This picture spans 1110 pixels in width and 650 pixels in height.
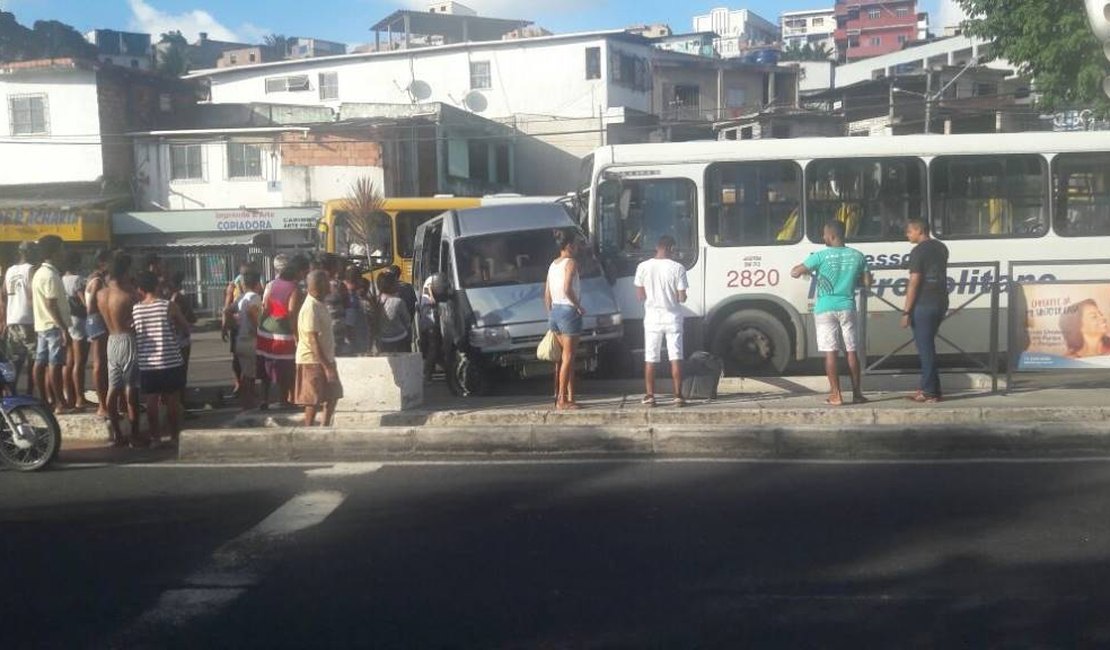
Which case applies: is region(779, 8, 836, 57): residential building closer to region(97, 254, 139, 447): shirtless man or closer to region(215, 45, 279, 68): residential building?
region(215, 45, 279, 68): residential building

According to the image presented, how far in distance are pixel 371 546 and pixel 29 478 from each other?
13.7 ft

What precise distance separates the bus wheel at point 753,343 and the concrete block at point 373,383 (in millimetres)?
4618

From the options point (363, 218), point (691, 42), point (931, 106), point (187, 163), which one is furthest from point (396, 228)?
point (691, 42)

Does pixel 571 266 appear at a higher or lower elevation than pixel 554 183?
lower

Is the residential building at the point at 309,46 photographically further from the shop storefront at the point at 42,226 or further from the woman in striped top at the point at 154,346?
the woman in striped top at the point at 154,346

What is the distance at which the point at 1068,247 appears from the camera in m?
14.4

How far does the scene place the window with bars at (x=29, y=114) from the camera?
3812cm

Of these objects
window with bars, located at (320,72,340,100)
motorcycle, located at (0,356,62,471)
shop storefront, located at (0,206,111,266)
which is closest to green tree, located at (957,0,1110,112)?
motorcycle, located at (0,356,62,471)

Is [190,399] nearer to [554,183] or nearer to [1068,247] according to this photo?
[1068,247]

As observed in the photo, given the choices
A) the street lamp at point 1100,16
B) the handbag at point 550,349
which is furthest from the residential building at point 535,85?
the street lamp at point 1100,16

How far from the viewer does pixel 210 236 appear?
3553 centimetres

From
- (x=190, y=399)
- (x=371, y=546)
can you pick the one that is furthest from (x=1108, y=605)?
(x=190, y=399)

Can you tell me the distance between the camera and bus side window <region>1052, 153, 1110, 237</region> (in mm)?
14398

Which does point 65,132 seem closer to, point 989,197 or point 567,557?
point 989,197
